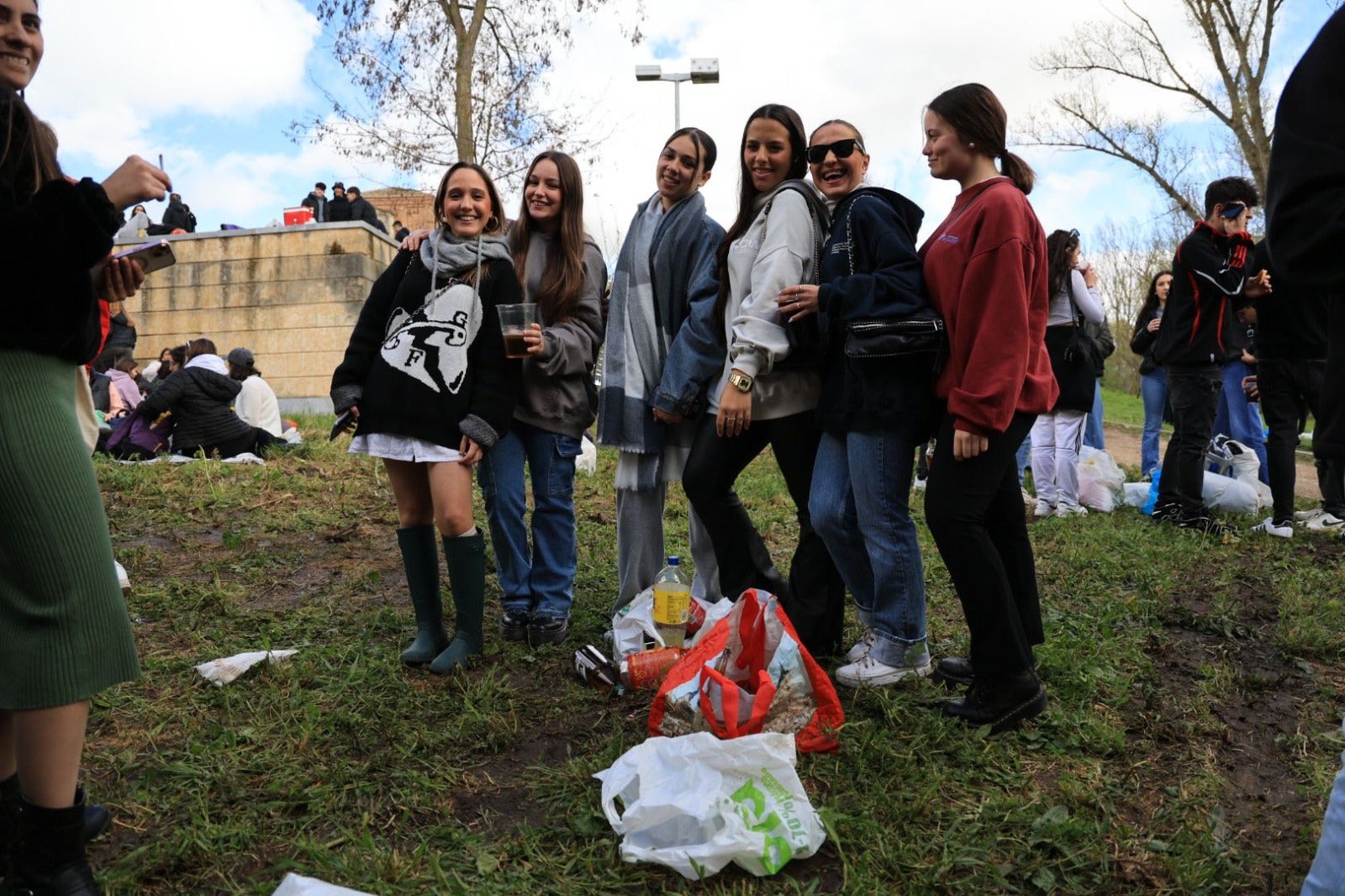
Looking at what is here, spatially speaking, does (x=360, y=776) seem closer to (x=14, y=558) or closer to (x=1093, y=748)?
(x=14, y=558)

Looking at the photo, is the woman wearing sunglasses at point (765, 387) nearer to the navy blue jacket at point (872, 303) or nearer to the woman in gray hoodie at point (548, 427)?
the navy blue jacket at point (872, 303)

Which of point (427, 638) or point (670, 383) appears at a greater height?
point (670, 383)

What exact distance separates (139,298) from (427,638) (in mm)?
16091

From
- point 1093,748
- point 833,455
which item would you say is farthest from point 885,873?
point 833,455

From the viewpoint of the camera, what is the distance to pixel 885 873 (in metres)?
2.23

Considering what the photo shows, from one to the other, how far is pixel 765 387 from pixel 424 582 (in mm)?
1497

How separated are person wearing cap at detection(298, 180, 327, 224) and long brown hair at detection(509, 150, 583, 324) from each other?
15.6 meters

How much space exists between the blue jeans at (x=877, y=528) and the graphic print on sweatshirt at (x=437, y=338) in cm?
138

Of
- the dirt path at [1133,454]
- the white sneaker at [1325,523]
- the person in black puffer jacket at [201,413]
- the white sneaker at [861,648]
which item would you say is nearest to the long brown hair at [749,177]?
the white sneaker at [861,648]

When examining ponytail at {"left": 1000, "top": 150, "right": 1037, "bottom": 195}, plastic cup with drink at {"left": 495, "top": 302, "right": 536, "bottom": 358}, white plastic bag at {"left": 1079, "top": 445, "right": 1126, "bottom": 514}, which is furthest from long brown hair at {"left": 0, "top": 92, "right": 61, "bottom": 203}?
white plastic bag at {"left": 1079, "top": 445, "right": 1126, "bottom": 514}

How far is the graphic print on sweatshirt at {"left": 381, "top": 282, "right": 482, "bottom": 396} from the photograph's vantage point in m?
3.52

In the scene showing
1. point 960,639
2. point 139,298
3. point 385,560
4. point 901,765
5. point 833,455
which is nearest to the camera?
point 901,765

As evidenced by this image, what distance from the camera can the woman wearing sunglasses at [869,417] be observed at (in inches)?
121

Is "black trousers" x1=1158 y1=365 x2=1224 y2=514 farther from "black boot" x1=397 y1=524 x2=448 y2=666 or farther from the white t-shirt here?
the white t-shirt
